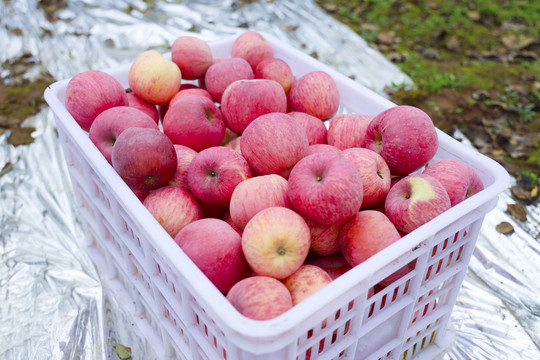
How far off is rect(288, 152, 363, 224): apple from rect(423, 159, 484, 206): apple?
314mm

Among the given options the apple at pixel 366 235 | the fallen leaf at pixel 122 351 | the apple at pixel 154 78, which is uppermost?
the apple at pixel 154 78

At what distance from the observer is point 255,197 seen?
54.0 inches

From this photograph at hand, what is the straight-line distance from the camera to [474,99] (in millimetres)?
3156

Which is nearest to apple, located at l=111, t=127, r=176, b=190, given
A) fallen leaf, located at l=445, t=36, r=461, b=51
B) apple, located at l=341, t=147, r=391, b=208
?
apple, located at l=341, t=147, r=391, b=208

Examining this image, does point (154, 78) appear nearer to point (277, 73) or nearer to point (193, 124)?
point (193, 124)

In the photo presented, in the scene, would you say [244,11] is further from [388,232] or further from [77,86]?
[388,232]

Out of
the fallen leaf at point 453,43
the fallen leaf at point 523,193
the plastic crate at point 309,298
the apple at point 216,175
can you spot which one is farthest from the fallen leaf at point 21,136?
the fallen leaf at point 453,43

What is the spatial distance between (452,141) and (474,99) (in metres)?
1.77

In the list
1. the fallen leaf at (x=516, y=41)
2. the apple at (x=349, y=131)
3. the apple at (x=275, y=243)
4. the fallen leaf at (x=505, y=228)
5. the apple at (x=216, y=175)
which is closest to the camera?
the apple at (x=275, y=243)

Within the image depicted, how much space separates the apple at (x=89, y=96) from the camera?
68.5 inches

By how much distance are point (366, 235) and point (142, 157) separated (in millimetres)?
704

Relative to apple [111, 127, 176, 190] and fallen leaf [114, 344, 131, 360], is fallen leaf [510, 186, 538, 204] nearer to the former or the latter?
apple [111, 127, 176, 190]

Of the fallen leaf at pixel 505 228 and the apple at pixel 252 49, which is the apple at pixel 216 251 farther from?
the fallen leaf at pixel 505 228

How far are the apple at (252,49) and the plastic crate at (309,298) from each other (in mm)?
386
